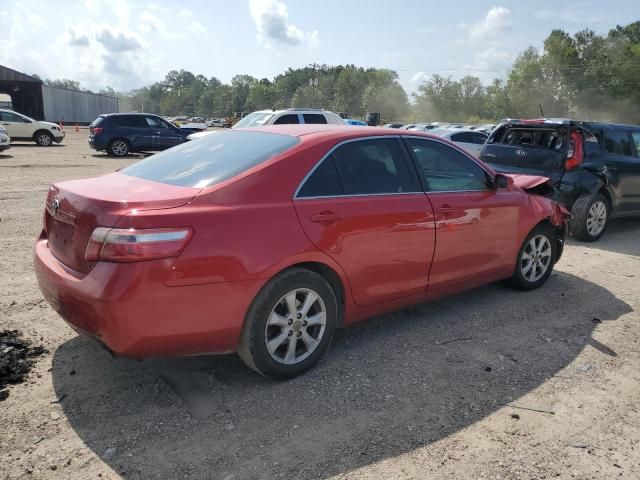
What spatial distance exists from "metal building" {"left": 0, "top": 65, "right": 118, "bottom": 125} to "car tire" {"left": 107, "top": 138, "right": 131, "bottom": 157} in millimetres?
31256

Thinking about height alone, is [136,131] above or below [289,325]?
above

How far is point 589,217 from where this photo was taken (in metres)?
7.61

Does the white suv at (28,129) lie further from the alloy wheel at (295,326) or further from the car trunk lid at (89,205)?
the alloy wheel at (295,326)

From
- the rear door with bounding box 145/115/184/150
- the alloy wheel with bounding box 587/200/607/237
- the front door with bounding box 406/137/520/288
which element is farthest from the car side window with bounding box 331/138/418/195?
the rear door with bounding box 145/115/184/150

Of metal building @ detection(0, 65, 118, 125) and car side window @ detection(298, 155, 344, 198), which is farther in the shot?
metal building @ detection(0, 65, 118, 125)

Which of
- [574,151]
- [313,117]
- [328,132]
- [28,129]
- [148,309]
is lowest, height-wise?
[148,309]

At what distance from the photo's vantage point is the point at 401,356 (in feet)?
12.7

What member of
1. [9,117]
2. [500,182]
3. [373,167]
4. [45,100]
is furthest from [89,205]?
[45,100]

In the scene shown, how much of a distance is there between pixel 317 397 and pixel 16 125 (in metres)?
25.0

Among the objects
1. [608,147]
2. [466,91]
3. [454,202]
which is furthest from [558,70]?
[454,202]

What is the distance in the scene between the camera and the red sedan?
285 cm

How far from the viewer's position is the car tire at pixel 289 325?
3.21 m

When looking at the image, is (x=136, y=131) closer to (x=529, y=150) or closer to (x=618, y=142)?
(x=529, y=150)

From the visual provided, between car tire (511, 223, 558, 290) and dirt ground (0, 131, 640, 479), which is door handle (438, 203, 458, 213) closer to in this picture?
dirt ground (0, 131, 640, 479)
